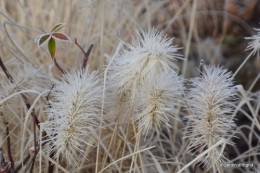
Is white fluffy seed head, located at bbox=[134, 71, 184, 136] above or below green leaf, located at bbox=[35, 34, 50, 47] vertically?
below

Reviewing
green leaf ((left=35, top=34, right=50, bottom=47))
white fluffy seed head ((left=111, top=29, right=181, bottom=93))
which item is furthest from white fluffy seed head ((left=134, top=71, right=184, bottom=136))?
green leaf ((left=35, top=34, right=50, bottom=47))

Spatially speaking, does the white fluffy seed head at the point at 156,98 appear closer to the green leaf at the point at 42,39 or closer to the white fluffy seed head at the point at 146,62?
the white fluffy seed head at the point at 146,62

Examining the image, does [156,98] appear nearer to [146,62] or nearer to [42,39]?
[146,62]

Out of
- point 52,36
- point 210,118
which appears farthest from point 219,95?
point 52,36

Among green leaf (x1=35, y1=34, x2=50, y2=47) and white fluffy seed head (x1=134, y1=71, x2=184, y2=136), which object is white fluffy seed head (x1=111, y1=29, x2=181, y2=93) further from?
green leaf (x1=35, y1=34, x2=50, y2=47)

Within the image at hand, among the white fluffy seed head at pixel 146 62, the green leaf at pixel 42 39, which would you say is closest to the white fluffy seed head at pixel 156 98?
the white fluffy seed head at pixel 146 62

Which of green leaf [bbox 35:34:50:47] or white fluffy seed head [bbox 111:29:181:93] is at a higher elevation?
green leaf [bbox 35:34:50:47]

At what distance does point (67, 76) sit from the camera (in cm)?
65

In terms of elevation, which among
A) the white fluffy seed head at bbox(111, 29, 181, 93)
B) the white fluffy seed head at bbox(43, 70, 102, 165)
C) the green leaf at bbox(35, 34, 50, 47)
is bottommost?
the white fluffy seed head at bbox(43, 70, 102, 165)

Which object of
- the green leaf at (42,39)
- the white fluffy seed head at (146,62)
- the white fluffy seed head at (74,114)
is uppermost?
the green leaf at (42,39)

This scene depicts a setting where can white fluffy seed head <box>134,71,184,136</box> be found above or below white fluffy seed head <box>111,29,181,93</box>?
below

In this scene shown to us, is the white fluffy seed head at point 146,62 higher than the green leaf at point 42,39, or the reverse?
the green leaf at point 42,39

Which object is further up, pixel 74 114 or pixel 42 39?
pixel 42 39

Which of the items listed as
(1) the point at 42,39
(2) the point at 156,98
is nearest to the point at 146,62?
(2) the point at 156,98
